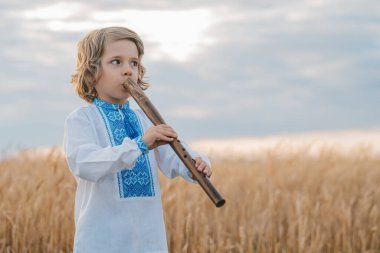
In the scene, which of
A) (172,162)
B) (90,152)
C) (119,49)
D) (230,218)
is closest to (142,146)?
(90,152)

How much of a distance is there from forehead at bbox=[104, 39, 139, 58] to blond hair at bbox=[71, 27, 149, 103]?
2 cm

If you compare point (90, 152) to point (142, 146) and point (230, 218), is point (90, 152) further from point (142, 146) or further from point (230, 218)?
point (230, 218)

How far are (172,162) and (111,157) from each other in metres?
0.42

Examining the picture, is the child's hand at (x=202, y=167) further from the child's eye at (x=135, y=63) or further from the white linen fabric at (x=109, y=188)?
the child's eye at (x=135, y=63)

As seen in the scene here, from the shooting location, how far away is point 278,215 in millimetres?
5254

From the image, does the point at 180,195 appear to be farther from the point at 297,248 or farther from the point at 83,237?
the point at 83,237

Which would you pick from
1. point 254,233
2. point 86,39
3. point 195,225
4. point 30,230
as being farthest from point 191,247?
point 86,39

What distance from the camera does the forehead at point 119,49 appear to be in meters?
2.67

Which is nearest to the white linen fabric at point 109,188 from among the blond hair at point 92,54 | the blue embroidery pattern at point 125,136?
the blue embroidery pattern at point 125,136

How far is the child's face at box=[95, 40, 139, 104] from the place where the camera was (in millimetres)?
2650

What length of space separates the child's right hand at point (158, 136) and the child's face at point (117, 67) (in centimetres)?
A: 31

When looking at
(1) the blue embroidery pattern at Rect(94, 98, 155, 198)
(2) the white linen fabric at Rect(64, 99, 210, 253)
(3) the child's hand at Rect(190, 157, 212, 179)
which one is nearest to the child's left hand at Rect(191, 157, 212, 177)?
(3) the child's hand at Rect(190, 157, 212, 179)

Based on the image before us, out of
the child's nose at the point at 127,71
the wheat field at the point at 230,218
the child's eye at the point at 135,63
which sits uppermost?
the child's eye at the point at 135,63

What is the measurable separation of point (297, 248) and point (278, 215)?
75 cm
